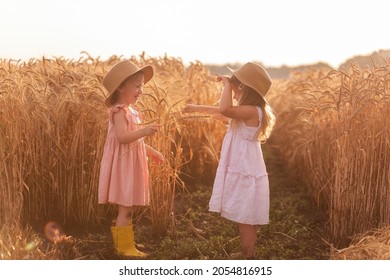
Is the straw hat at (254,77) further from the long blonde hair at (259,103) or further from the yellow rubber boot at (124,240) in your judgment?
the yellow rubber boot at (124,240)

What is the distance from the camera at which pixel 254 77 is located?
16.2ft

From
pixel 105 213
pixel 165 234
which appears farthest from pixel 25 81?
pixel 165 234

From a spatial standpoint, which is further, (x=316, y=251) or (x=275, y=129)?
(x=275, y=129)

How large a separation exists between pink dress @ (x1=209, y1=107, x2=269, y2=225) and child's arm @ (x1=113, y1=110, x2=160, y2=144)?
2.09 feet

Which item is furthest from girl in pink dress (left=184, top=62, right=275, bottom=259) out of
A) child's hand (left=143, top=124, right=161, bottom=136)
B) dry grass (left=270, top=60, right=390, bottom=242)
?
dry grass (left=270, top=60, right=390, bottom=242)

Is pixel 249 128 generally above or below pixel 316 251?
above

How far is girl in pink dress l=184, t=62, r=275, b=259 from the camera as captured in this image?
16.2ft

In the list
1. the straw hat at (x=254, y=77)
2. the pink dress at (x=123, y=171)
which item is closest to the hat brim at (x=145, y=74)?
the pink dress at (x=123, y=171)

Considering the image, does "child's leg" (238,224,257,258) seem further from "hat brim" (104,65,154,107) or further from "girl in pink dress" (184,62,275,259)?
"hat brim" (104,65,154,107)

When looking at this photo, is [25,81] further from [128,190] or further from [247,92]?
[247,92]

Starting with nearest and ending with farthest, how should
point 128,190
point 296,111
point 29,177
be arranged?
point 128,190, point 29,177, point 296,111

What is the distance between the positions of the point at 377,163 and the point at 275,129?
192 inches

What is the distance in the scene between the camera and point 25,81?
5.67m

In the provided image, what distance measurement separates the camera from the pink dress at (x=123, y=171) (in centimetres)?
491
